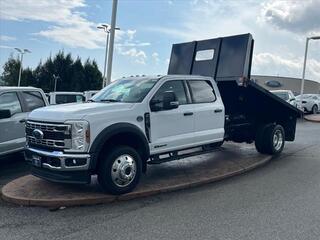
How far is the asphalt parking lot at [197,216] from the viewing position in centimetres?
507

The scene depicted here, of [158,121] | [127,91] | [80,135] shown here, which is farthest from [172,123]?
[80,135]

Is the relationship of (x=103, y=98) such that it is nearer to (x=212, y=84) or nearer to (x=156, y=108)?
(x=156, y=108)

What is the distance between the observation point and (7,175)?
8594mm

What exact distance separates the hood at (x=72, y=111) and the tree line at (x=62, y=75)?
51.4 m

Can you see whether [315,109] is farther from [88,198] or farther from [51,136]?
[51,136]

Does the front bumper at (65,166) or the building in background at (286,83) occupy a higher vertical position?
the building in background at (286,83)

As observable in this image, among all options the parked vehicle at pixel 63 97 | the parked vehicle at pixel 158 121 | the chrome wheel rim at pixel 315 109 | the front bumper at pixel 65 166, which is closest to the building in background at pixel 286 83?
the chrome wheel rim at pixel 315 109

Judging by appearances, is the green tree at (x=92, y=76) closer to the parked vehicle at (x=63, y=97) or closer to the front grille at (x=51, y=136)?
the parked vehicle at (x=63, y=97)

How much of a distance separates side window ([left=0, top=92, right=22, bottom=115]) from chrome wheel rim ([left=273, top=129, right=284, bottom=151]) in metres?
6.33

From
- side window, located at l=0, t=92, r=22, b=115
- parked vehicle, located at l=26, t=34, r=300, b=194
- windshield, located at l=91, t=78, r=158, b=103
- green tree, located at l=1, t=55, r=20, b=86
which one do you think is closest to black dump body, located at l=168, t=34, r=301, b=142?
parked vehicle, located at l=26, t=34, r=300, b=194

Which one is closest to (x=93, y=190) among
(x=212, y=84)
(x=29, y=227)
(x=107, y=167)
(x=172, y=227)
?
(x=107, y=167)

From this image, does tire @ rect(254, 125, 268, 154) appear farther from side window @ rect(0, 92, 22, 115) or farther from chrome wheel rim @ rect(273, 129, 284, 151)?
side window @ rect(0, 92, 22, 115)

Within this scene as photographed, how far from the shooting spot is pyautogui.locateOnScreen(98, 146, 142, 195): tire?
6461 millimetres

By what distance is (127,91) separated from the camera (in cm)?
763
